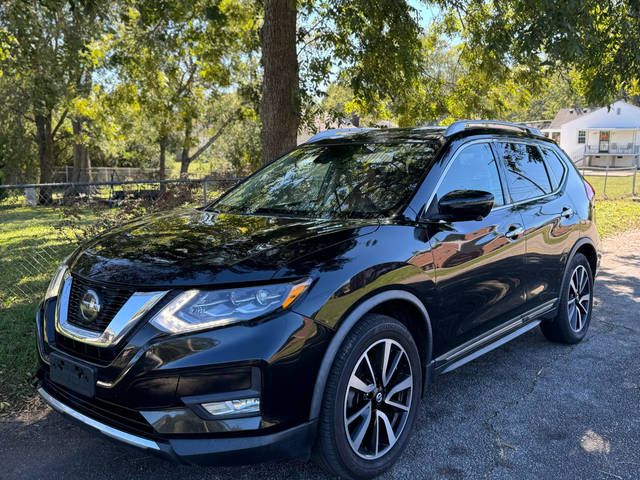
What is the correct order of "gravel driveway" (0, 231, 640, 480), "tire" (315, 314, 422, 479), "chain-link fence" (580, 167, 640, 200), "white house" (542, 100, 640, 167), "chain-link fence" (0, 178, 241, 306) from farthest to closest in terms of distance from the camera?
1. "white house" (542, 100, 640, 167)
2. "chain-link fence" (580, 167, 640, 200)
3. "chain-link fence" (0, 178, 241, 306)
4. "gravel driveway" (0, 231, 640, 480)
5. "tire" (315, 314, 422, 479)

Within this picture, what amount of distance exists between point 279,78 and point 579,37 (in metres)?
3.81

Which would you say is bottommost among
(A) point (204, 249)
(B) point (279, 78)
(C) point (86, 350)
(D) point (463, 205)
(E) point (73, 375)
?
(E) point (73, 375)

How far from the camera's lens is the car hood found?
2.48 m

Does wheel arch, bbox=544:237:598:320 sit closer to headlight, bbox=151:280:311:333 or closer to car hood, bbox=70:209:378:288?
car hood, bbox=70:209:378:288

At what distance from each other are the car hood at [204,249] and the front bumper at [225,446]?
68cm

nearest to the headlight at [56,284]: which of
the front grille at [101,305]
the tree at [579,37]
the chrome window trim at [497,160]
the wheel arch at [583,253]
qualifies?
the front grille at [101,305]

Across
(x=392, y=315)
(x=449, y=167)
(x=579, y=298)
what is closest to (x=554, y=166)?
(x=579, y=298)

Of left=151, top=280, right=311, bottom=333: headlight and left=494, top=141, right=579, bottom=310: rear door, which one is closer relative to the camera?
left=151, top=280, right=311, bottom=333: headlight

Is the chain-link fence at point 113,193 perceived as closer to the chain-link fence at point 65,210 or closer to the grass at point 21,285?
the chain-link fence at point 65,210

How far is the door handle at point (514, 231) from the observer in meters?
3.78

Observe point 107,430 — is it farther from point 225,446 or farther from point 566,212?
point 566,212

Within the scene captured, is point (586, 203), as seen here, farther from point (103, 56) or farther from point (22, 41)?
point (103, 56)

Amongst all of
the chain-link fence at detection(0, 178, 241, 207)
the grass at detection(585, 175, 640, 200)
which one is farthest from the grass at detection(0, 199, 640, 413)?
the grass at detection(585, 175, 640, 200)

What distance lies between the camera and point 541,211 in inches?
167
